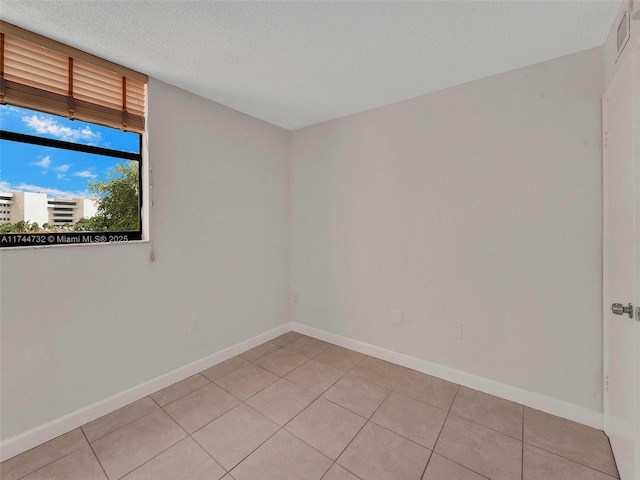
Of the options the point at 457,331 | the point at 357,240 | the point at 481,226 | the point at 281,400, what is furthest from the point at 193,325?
the point at 481,226

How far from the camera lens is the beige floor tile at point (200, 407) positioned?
2010 mm

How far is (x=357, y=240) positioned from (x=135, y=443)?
245 centimetres

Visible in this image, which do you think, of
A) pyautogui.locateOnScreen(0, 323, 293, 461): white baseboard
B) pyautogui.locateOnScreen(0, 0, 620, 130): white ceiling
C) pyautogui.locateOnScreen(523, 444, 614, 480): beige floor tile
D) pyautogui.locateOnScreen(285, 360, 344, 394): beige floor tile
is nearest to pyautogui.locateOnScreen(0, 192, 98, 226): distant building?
pyautogui.locateOnScreen(0, 0, 620, 130): white ceiling

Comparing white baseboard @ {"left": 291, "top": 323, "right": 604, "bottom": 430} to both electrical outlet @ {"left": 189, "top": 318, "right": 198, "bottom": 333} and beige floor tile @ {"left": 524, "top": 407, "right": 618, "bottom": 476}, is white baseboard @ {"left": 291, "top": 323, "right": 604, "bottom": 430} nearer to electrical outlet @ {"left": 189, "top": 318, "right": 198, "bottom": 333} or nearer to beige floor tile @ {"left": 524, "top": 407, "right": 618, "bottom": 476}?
beige floor tile @ {"left": 524, "top": 407, "right": 618, "bottom": 476}

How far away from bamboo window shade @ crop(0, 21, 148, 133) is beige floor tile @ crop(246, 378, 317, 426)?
7.94 ft

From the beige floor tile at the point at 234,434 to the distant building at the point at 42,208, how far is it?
1781 mm

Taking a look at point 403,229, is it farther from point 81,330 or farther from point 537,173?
point 81,330

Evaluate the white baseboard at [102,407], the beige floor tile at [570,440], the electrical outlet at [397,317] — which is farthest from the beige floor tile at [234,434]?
the beige floor tile at [570,440]

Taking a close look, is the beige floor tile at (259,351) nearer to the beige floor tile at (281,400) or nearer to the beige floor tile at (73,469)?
the beige floor tile at (281,400)

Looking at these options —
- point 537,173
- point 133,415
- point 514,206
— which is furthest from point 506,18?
point 133,415

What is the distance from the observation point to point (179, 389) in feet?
7.92

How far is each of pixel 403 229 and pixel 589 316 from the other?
4.88 ft

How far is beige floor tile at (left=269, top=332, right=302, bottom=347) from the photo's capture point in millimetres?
3346

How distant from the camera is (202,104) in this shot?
2.69 metres
